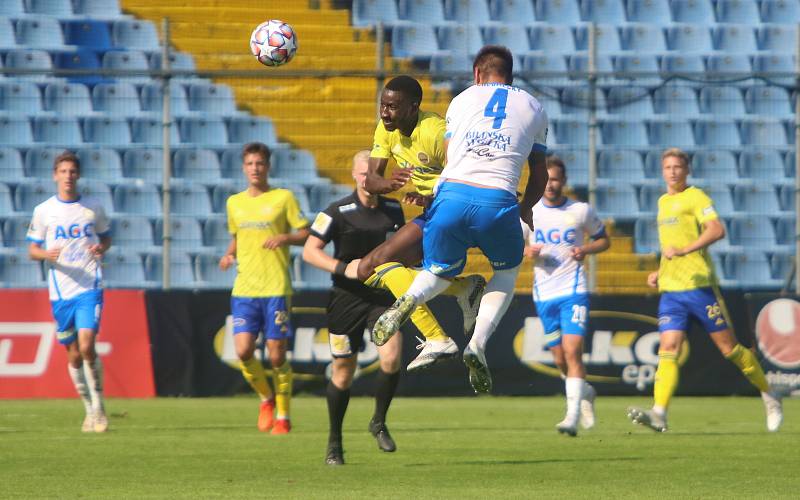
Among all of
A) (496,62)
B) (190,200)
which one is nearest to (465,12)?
(190,200)

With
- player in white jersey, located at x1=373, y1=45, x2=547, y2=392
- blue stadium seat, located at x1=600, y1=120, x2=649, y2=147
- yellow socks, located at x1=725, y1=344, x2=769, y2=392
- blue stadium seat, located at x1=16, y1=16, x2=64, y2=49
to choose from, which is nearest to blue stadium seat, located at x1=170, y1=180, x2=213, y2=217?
blue stadium seat, located at x1=16, y1=16, x2=64, y2=49

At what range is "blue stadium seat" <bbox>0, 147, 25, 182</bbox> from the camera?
52.4ft

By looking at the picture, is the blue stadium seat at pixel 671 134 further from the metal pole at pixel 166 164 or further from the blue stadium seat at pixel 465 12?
the metal pole at pixel 166 164

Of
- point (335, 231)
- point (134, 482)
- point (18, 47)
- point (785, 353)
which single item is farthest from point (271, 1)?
point (134, 482)

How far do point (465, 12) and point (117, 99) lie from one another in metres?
5.88

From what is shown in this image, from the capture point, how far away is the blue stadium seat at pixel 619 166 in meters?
16.7

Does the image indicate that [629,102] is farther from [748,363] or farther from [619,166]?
[748,363]

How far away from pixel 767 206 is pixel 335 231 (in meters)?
9.13

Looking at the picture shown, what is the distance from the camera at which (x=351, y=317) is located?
914cm

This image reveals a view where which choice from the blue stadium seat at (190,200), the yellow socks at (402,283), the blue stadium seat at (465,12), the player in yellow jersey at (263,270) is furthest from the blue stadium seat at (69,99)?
the yellow socks at (402,283)

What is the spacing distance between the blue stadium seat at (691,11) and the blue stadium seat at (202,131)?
7.87 metres

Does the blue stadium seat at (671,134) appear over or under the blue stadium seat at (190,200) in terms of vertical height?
over

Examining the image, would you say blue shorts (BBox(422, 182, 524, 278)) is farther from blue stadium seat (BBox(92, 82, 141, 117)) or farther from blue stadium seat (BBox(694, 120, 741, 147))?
blue stadium seat (BBox(694, 120, 741, 147))

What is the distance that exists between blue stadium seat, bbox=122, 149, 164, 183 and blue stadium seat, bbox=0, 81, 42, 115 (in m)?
1.29
